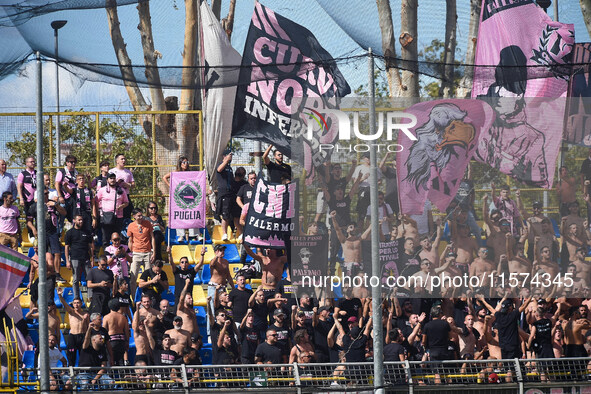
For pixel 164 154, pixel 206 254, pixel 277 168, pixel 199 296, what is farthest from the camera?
pixel 164 154

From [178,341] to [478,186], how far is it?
15.1 ft

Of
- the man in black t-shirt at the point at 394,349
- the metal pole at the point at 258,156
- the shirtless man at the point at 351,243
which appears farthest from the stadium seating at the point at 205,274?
the man in black t-shirt at the point at 394,349

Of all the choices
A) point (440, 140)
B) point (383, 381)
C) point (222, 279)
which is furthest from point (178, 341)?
point (440, 140)

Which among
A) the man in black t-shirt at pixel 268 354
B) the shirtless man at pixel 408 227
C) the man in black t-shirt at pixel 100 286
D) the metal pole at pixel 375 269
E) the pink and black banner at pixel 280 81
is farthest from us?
the man in black t-shirt at pixel 100 286

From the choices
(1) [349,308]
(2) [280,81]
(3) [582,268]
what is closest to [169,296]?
(1) [349,308]

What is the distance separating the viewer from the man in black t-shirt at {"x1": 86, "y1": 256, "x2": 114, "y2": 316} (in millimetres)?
14320

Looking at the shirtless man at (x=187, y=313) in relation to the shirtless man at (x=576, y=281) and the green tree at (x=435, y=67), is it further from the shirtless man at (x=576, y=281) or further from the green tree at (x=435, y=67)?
the shirtless man at (x=576, y=281)

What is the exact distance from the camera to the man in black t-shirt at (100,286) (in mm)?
14320

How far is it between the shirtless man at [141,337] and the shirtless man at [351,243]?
290cm

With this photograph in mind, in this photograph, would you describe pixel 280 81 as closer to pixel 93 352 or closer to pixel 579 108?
pixel 579 108

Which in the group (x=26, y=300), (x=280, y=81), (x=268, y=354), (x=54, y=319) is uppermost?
(x=280, y=81)

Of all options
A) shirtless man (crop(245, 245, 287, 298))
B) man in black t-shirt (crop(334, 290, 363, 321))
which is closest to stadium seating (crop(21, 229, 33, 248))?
shirtless man (crop(245, 245, 287, 298))

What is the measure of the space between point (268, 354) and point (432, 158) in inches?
135

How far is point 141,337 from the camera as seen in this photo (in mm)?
13664
